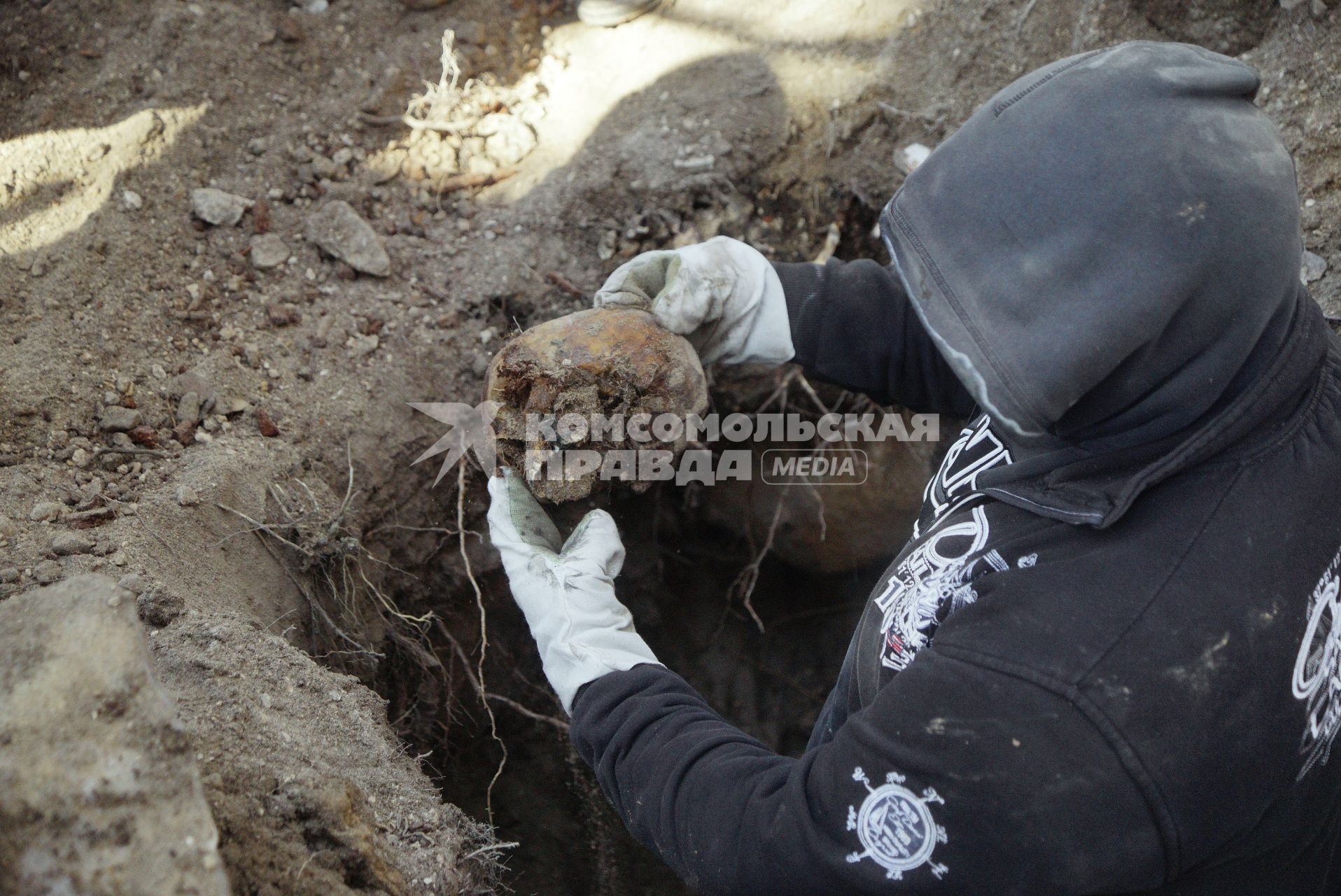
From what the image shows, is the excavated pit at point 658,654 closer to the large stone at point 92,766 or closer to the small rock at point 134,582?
the small rock at point 134,582

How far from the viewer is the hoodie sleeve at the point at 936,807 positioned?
3.11 feet

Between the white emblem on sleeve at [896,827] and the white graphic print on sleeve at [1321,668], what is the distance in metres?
0.46

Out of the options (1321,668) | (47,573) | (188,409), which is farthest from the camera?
(188,409)

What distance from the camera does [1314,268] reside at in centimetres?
183

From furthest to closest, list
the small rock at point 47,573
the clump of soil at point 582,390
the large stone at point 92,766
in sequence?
the clump of soil at point 582,390 → the small rock at point 47,573 → the large stone at point 92,766

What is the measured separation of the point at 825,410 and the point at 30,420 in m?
1.76

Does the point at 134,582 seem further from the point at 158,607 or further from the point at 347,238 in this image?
the point at 347,238

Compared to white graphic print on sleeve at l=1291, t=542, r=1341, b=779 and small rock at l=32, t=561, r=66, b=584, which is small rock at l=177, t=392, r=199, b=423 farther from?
white graphic print on sleeve at l=1291, t=542, r=1341, b=779

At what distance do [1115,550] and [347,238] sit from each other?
5.75 feet

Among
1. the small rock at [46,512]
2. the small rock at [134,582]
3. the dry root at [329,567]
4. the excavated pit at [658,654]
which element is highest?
the small rock at [46,512]

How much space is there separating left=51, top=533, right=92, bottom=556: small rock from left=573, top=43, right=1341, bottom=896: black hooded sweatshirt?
3.48ft

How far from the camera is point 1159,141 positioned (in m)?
0.94

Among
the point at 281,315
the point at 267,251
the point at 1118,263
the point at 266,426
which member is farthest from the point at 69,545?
the point at 1118,263

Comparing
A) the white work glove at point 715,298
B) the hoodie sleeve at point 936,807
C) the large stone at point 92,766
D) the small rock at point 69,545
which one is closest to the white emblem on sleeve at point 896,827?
the hoodie sleeve at point 936,807
